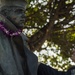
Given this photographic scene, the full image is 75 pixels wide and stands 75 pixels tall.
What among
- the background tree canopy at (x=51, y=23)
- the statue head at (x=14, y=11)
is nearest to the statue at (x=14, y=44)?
the statue head at (x=14, y=11)

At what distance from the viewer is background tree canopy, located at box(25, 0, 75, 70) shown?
11.3 meters

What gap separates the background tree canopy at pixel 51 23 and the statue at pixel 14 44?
21.0 feet

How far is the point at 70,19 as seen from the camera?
11555 millimetres

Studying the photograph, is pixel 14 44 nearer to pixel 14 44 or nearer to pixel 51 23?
pixel 14 44

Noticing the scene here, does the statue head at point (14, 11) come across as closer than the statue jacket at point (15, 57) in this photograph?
No

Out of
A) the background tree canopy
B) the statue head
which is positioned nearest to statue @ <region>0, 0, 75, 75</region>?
the statue head

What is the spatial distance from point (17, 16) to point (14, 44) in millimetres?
309

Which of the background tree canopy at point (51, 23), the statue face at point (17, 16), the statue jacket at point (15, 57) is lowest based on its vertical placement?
the background tree canopy at point (51, 23)

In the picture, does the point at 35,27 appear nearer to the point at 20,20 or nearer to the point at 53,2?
the point at 53,2

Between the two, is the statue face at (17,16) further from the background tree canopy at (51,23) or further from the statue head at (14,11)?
the background tree canopy at (51,23)

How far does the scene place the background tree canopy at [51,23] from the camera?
11320mm

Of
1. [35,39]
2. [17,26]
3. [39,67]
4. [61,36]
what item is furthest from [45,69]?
[61,36]

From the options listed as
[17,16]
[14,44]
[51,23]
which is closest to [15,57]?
[14,44]

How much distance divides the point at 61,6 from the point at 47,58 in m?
4.06
